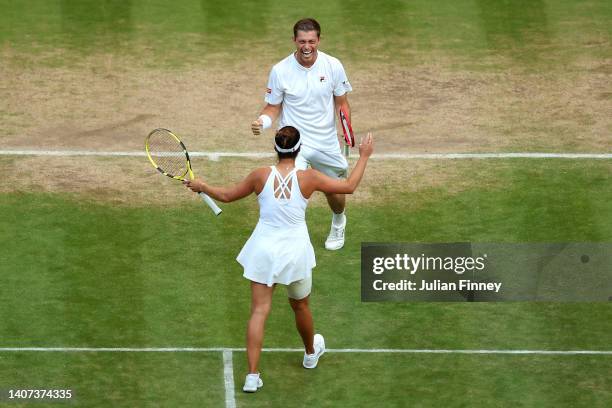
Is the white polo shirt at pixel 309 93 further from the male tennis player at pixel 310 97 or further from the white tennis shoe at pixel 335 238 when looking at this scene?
the white tennis shoe at pixel 335 238

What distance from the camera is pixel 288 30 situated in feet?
75.2

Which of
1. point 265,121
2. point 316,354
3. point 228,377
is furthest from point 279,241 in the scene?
point 265,121

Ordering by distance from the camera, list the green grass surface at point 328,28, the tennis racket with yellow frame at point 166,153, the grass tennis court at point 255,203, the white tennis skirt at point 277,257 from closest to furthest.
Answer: the white tennis skirt at point 277,257 < the grass tennis court at point 255,203 < the tennis racket with yellow frame at point 166,153 < the green grass surface at point 328,28

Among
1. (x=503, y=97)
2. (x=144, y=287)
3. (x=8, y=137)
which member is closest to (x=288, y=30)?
(x=503, y=97)

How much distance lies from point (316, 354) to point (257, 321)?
95 cm

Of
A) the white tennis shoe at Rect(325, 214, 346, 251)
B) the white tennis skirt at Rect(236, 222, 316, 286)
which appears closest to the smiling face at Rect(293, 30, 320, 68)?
the white tennis shoe at Rect(325, 214, 346, 251)

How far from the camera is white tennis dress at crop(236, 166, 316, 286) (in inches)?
542

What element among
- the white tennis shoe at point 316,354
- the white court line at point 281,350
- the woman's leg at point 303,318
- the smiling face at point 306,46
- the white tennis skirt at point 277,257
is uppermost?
the smiling face at point 306,46

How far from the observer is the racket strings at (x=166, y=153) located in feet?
61.8

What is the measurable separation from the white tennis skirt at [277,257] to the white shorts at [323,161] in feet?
8.39

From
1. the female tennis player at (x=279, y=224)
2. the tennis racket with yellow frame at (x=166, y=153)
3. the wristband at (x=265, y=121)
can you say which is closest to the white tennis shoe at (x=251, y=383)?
the female tennis player at (x=279, y=224)

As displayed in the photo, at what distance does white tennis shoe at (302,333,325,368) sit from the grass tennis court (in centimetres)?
10

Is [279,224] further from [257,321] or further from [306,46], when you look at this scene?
[306,46]

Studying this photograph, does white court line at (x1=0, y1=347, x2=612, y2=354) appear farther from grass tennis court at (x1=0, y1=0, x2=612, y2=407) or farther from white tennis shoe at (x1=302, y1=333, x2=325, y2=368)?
white tennis shoe at (x1=302, y1=333, x2=325, y2=368)
